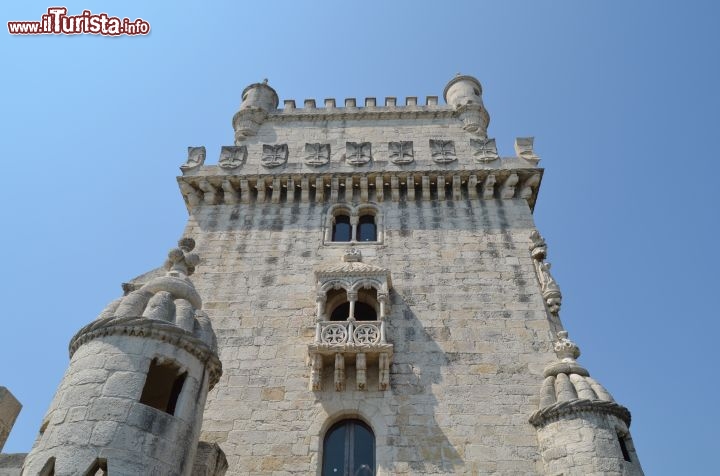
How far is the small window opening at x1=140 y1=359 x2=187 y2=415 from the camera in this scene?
1092cm

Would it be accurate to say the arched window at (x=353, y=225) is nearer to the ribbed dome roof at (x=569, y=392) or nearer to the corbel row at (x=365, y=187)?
the corbel row at (x=365, y=187)

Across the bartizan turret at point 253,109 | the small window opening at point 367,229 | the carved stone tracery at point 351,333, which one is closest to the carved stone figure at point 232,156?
Result: the bartizan turret at point 253,109

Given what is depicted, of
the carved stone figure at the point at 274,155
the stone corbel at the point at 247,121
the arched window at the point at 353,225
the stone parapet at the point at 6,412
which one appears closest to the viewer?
the stone parapet at the point at 6,412

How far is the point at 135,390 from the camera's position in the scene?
32.8 ft

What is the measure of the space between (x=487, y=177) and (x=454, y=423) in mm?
8931

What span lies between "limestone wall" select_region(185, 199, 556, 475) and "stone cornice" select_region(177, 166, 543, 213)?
40cm

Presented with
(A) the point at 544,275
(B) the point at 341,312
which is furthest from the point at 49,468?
(A) the point at 544,275

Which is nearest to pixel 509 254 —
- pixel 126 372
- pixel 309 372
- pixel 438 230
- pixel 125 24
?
pixel 438 230

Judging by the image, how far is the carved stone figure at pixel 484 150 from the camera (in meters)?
20.7

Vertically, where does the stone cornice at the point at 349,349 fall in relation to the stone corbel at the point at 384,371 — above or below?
above

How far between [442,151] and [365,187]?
332 centimetres

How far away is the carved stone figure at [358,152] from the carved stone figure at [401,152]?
787 mm

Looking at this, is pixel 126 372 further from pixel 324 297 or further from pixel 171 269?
pixel 324 297

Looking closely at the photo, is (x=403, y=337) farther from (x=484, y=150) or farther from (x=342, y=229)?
(x=484, y=150)
